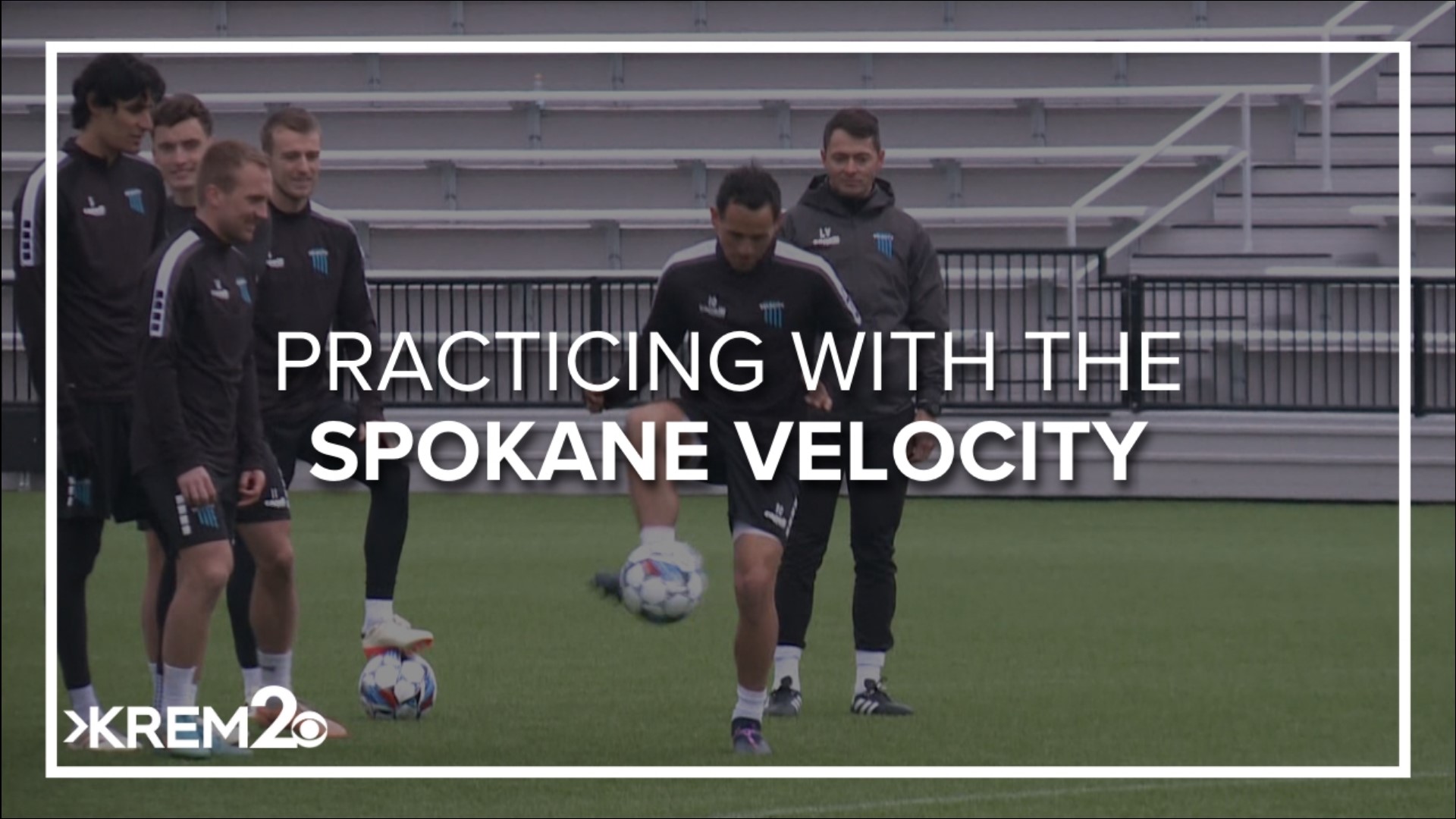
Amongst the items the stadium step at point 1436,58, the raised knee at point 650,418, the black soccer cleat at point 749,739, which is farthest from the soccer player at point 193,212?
the stadium step at point 1436,58

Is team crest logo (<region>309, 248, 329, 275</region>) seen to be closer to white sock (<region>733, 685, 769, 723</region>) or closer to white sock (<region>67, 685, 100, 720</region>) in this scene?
white sock (<region>733, 685, 769, 723</region>)

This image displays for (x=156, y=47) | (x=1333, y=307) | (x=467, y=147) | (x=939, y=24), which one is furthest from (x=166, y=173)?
(x=939, y=24)

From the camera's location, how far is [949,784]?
6.03 m

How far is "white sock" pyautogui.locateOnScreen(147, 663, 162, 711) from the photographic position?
2201 mm

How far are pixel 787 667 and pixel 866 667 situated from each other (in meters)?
0.13

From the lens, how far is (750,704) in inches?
104

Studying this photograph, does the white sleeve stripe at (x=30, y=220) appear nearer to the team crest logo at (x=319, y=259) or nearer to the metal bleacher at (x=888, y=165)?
the team crest logo at (x=319, y=259)

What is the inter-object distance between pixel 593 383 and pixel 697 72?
3794 mm

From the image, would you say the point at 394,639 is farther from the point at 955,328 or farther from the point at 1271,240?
the point at 1271,240

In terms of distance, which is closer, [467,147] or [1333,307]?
[467,147]

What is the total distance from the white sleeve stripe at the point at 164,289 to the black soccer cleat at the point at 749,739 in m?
1.13

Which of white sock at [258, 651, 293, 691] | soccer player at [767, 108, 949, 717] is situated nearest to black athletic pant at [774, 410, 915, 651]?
soccer player at [767, 108, 949, 717]

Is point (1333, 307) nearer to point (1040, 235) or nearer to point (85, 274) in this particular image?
point (1040, 235)

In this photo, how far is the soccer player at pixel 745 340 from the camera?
1713 mm
